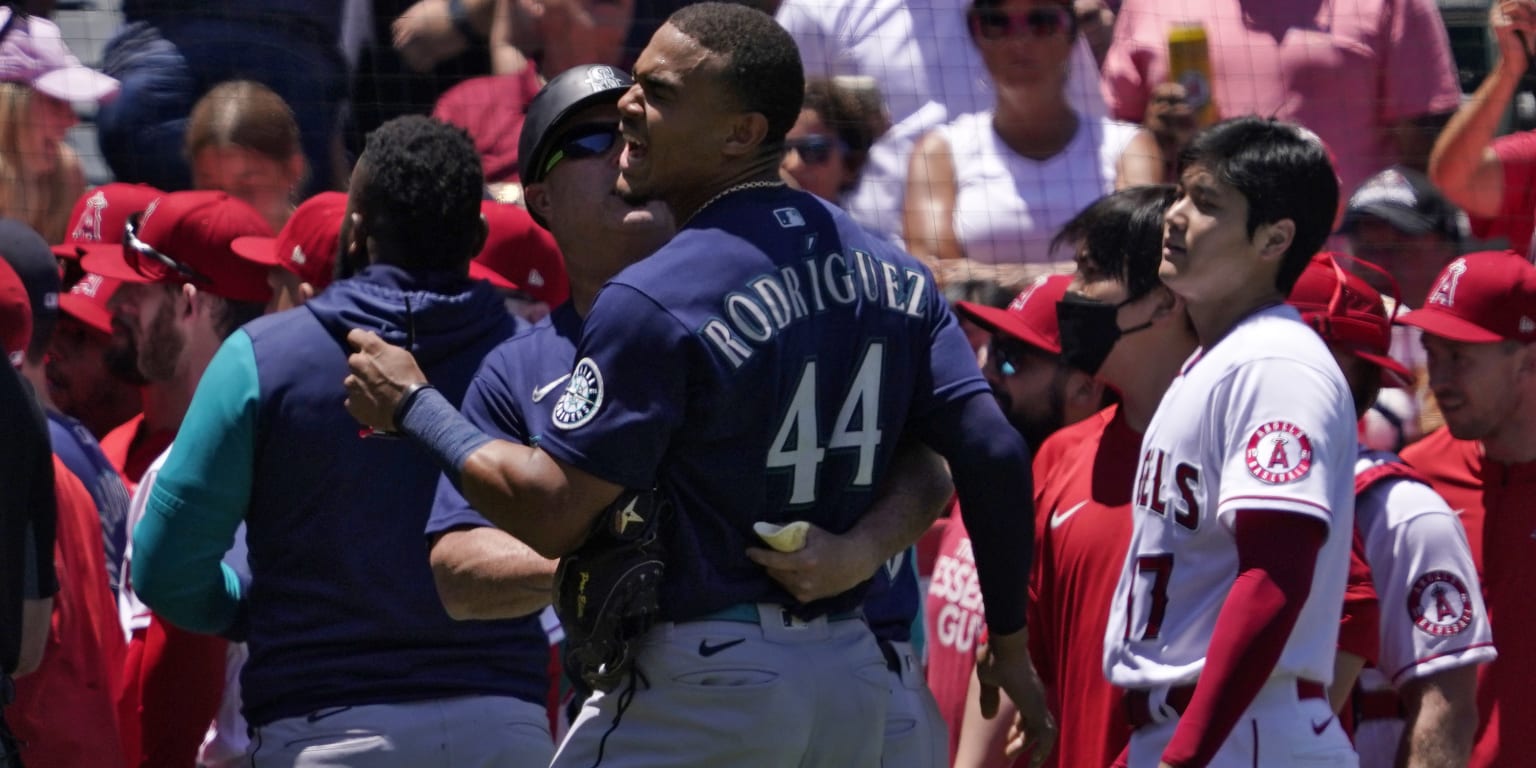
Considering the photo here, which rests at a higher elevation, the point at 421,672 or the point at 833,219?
the point at 833,219


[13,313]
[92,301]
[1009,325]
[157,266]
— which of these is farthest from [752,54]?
[92,301]

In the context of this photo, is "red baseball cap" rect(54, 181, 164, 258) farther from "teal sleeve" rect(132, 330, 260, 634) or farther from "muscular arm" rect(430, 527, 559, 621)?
"muscular arm" rect(430, 527, 559, 621)

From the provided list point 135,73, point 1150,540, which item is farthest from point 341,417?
point 135,73

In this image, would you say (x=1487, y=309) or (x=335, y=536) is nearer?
(x=335, y=536)

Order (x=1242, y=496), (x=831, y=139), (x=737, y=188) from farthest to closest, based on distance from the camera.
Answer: (x=831, y=139), (x=1242, y=496), (x=737, y=188)

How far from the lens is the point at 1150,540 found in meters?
3.23

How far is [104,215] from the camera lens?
5.19m

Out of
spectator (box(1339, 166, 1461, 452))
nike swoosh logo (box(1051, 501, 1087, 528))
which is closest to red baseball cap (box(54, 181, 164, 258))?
nike swoosh logo (box(1051, 501, 1087, 528))

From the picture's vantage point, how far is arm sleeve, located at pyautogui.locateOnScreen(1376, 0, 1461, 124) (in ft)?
21.6

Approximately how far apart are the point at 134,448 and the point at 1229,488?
2.83 meters

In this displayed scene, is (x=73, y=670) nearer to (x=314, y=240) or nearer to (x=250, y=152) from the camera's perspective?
(x=314, y=240)

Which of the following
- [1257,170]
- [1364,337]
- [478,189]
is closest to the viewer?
[1257,170]

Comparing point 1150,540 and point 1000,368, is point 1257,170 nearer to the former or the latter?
point 1150,540

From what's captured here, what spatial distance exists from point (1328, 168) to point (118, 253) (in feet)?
9.56
